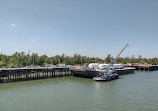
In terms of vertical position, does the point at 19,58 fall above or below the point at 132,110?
above

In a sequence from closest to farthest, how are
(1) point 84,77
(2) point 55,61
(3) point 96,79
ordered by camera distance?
(3) point 96,79
(1) point 84,77
(2) point 55,61

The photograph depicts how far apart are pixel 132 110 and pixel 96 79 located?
34.4 m

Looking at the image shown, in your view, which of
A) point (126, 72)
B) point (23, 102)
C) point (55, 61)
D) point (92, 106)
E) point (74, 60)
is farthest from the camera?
point (74, 60)

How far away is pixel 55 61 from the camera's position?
128m

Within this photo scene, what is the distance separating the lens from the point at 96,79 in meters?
60.8

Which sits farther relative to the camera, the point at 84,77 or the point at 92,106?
the point at 84,77

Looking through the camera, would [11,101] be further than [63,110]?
Yes

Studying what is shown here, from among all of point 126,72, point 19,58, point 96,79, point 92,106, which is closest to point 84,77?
point 96,79

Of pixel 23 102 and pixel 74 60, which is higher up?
pixel 74 60

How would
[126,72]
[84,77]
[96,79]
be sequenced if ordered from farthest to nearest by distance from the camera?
[126,72] → [84,77] → [96,79]

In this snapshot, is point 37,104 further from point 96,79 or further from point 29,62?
point 29,62

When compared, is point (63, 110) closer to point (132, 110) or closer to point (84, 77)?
point (132, 110)

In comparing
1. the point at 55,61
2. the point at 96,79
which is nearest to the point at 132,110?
the point at 96,79

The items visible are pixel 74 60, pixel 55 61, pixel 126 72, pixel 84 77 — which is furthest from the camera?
pixel 74 60
